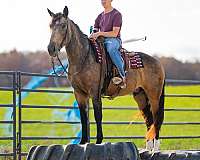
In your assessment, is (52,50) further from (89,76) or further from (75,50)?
(89,76)

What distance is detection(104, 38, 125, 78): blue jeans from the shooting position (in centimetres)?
686

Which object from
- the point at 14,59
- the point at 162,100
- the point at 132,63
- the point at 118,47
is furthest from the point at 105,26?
the point at 14,59

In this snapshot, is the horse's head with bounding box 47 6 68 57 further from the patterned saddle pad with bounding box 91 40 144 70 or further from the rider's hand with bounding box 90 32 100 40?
the patterned saddle pad with bounding box 91 40 144 70

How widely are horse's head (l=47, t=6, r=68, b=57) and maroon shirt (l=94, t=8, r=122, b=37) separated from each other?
0.81 metres

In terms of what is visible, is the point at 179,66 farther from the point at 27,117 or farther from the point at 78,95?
the point at 78,95

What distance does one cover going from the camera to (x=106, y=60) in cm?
686

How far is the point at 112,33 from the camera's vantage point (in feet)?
22.4

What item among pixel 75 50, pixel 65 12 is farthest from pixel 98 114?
pixel 65 12

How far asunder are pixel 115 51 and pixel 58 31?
1.04 m

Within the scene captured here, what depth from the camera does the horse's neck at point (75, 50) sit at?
6500 millimetres

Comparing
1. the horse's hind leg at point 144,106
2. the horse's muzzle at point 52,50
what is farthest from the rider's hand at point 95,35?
the horse's hind leg at point 144,106

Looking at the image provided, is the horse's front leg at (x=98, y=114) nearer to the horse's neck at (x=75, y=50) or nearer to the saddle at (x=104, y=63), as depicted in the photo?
the saddle at (x=104, y=63)

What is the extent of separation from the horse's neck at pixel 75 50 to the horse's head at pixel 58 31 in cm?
24

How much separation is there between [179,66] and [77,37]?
4553 cm
